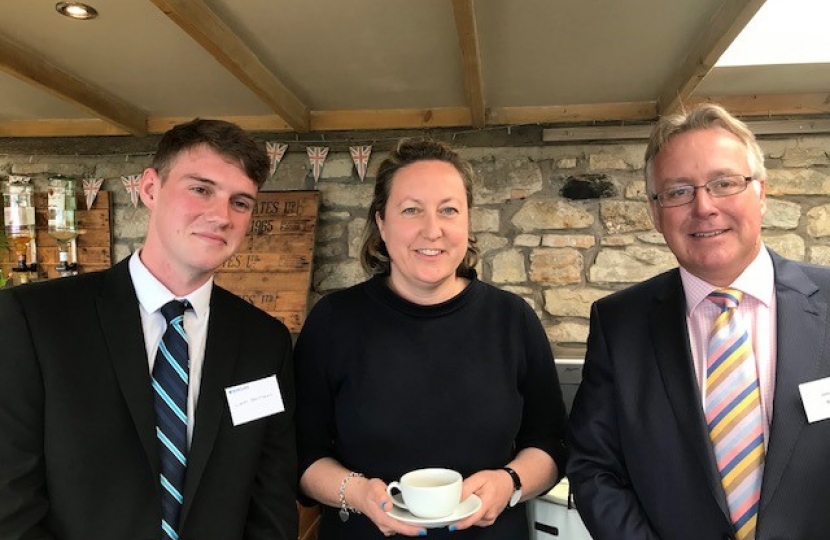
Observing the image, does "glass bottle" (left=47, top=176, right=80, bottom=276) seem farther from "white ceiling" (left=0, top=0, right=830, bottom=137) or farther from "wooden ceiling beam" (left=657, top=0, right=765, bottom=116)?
"wooden ceiling beam" (left=657, top=0, right=765, bottom=116)

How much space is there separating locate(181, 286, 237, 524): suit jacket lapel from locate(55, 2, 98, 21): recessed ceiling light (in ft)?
5.11

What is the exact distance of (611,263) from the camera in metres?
3.47

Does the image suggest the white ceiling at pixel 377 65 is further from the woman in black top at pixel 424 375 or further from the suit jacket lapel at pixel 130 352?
the suit jacket lapel at pixel 130 352

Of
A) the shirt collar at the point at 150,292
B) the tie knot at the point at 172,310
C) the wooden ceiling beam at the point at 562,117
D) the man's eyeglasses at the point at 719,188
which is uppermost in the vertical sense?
the wooden ceiling beam at the point at 562,117

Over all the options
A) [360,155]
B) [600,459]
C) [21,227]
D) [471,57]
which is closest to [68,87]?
[21,227]

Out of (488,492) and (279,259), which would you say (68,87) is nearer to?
(279,259)

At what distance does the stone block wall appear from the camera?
132 inches

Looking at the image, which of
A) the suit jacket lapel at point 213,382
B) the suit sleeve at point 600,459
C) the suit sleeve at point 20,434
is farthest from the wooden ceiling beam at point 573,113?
the suit sleeve at point 20,434

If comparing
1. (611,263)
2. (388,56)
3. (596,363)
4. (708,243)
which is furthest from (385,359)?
(611,263)

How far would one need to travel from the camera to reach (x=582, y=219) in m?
3.49

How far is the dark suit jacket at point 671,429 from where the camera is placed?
3.62 feet

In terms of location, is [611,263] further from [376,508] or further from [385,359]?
[376,508]

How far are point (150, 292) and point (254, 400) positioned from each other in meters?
0.32

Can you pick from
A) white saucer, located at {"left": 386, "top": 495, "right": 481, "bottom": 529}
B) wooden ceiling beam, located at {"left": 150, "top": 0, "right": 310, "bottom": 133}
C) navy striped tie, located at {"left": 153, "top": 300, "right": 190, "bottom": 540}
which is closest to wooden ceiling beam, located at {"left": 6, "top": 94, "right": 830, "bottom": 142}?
wooden ceiling beam, located at {"left": 150, "top": 0, "right": 310, "bottom": 133}
